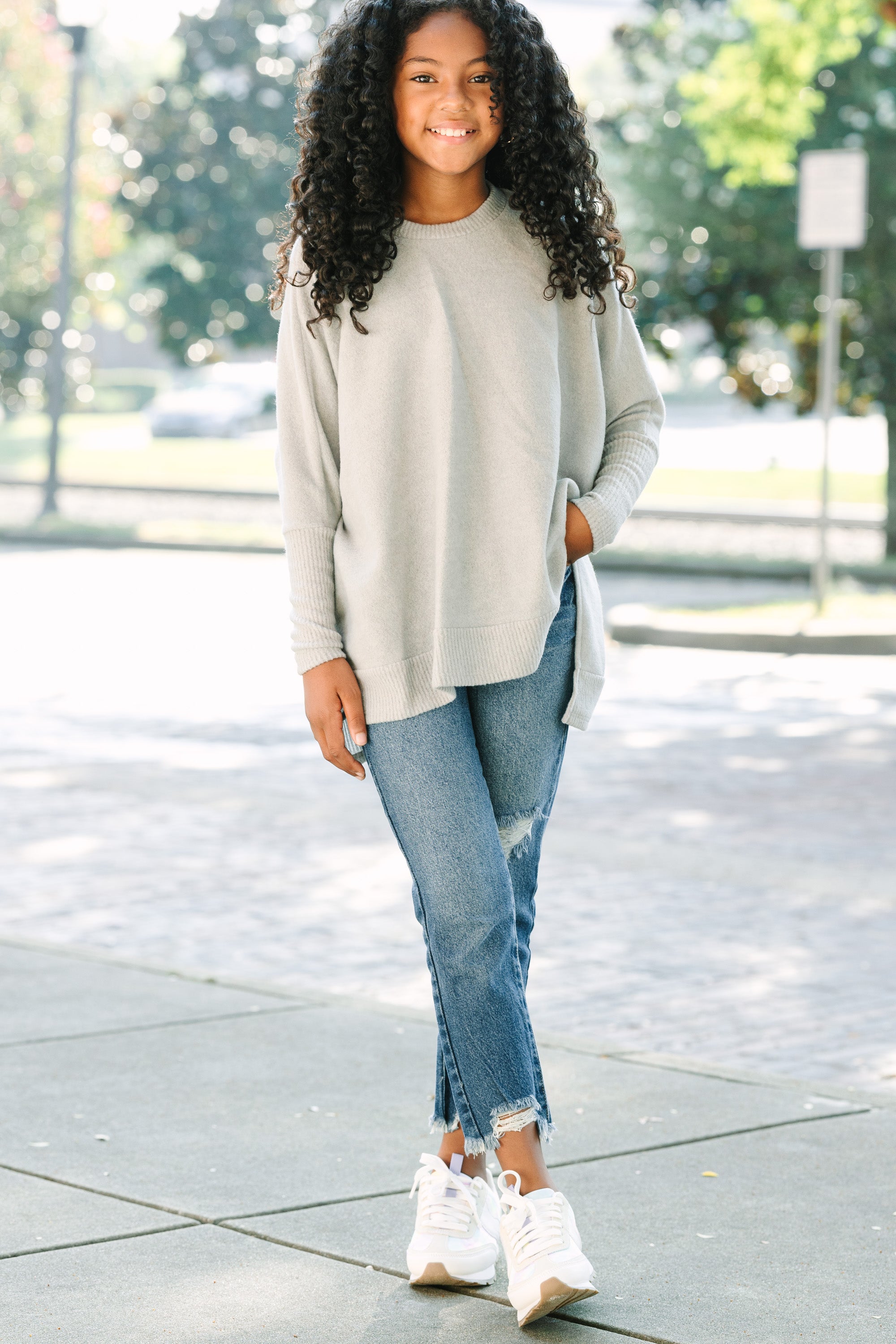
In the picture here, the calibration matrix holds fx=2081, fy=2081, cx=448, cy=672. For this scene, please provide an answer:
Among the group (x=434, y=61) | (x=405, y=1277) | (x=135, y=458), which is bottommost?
(x=135, y=458)

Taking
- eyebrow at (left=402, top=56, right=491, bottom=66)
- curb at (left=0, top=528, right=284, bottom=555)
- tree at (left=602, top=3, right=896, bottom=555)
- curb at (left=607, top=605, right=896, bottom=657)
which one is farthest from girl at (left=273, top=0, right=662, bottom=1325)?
curb at (left=0, top=528, right=284, bottom=555)

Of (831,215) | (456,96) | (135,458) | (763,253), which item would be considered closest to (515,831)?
(456,96)

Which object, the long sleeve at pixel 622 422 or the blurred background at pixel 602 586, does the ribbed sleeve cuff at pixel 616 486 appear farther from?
the blurred background at pixel 602 586

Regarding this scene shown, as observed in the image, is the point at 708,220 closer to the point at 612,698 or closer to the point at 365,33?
the point at 612,698

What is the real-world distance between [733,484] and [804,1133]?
28.4m

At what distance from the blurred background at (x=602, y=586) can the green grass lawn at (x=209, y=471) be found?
233 millimetres

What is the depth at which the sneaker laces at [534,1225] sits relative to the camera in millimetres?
3051

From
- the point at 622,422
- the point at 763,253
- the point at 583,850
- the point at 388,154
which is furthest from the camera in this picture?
the point at 763,253

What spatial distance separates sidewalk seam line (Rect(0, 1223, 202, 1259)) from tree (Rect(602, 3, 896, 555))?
50.9 feet

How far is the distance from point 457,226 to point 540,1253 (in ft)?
5.04

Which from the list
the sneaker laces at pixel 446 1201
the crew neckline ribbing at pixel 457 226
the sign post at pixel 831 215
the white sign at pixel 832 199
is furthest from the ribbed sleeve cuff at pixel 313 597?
the white sign at pixel 832 199

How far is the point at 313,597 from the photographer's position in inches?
124

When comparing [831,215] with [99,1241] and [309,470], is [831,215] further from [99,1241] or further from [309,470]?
[99,1241]

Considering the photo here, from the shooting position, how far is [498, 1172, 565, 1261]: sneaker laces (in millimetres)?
3051
